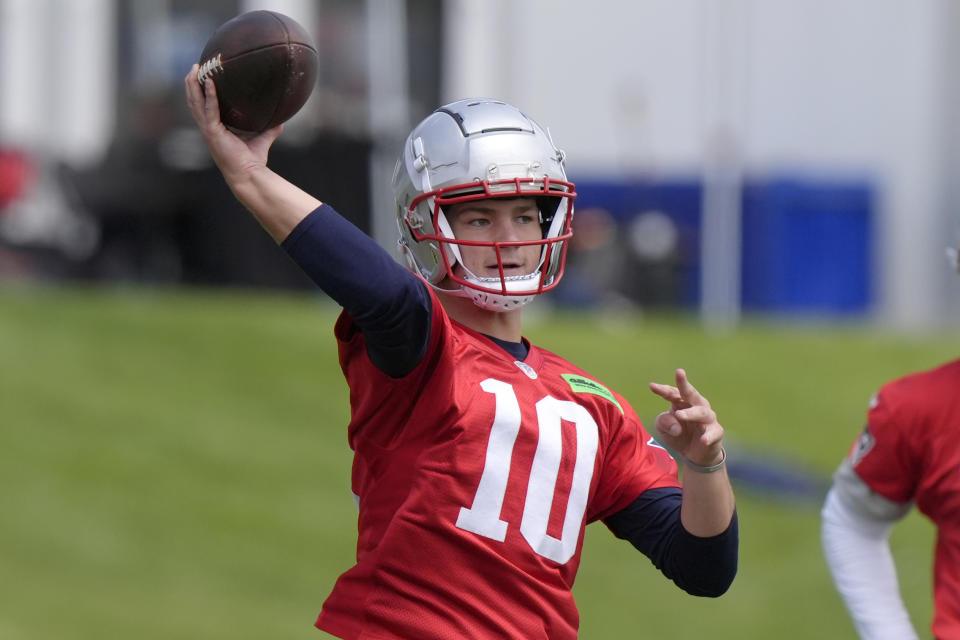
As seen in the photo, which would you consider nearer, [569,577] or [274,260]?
[569,577]

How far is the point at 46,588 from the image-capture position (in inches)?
348

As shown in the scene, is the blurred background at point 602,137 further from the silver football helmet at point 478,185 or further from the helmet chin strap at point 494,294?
the helmet chin strap at point 494,294

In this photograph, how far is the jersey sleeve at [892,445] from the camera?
12.6ft

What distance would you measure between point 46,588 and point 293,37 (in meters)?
6.67

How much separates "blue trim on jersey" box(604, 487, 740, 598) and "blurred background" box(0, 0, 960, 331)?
9138 millimetres

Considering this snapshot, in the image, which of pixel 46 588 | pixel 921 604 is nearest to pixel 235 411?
pixel 46 588

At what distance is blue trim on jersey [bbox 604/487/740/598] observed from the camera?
10.7 feet

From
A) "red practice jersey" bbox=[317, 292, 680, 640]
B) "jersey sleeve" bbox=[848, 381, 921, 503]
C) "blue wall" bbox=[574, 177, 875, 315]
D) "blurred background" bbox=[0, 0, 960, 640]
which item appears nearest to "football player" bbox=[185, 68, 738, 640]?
"red practice jersey" bbox=[317, 292, 680, 640]

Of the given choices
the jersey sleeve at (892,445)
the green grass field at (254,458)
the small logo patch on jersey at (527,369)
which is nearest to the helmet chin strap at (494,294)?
the small logo patch on jersey at (527,369)

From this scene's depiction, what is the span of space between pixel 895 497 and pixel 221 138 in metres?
2.11

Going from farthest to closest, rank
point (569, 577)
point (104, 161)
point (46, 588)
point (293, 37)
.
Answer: point (104, 161) < point (46, 588) < point (569, 577) < point (293, 37)

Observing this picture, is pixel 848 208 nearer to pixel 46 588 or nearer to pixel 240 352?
pixel 240 352

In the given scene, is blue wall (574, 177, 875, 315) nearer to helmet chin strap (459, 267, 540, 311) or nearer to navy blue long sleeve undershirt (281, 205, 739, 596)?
helmet chin strap (459, 267, 540, 311)

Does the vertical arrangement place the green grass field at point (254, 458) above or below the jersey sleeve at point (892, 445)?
below
